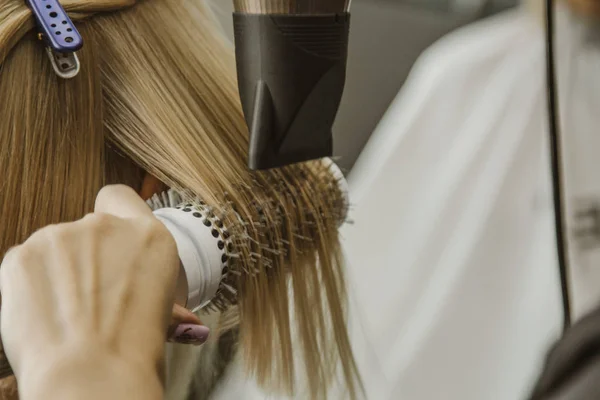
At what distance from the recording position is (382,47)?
0.84 m

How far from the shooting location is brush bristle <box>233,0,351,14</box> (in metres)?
0.41

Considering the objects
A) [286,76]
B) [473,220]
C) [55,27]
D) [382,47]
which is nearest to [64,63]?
[55,27]

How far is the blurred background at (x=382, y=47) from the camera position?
2.47ft

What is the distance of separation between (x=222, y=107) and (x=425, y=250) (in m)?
0.47

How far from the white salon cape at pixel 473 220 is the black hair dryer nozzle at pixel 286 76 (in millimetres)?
258

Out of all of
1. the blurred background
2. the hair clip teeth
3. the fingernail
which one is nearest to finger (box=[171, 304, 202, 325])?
the fingernail

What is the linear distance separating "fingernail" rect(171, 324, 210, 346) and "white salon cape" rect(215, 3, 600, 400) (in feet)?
0.68

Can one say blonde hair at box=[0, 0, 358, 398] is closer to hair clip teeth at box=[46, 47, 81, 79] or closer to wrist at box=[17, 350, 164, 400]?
hair clip teeth at box=[46, 47, 81, 79]

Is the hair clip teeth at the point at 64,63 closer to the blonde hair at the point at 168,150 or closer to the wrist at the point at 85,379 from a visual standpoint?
the blonde hair at the point at 168,150

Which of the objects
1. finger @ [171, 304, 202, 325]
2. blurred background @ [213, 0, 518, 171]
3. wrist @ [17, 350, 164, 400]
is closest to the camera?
wrist @ [17, 350, 164, 400]

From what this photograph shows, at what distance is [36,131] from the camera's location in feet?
1.50

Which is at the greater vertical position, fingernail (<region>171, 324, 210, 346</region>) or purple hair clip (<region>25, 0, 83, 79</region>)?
purple hair clip (<region>25, 0, 83, 79</region>)

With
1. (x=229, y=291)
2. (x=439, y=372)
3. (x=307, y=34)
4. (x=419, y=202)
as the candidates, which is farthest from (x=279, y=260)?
(x=419, y=202)

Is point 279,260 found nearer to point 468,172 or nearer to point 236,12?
point 236,12
